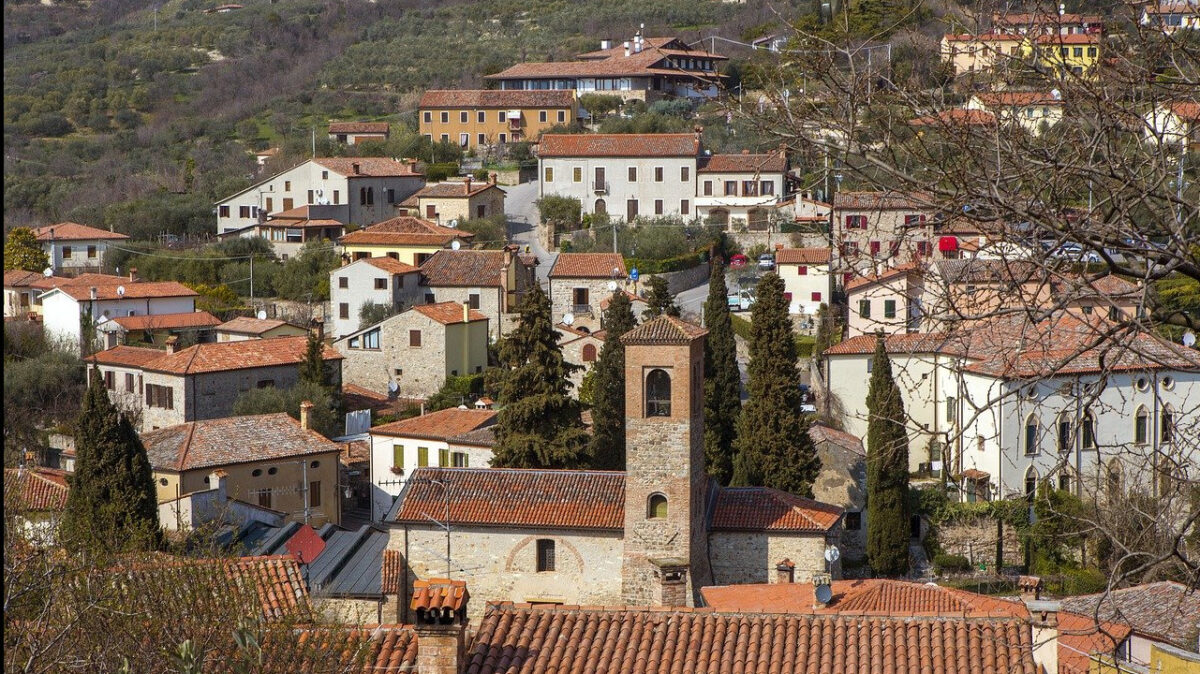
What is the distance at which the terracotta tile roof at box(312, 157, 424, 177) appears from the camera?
177ft

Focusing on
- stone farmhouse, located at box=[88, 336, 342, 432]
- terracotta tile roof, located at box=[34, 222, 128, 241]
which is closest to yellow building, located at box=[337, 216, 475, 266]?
stone farmhouse, located at box=[88, 336, 342, 432]

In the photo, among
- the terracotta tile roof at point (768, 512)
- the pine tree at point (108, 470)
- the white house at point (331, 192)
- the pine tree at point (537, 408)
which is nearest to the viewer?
the pine tree at point (108, 470)

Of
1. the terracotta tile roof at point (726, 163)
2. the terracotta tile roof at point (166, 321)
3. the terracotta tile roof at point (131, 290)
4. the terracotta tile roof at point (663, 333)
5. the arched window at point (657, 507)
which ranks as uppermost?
the terracotta tile roof at point (726, 163)

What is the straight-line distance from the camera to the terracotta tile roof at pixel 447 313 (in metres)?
39.3

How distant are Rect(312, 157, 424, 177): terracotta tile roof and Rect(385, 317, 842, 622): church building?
30.7 metres

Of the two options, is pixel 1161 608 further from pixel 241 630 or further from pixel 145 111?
pixel 145 111

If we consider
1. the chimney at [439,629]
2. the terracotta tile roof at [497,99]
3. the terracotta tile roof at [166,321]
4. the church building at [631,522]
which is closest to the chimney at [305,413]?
the church building at [631,522]

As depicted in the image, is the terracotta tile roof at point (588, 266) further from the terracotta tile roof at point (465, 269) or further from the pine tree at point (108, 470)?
the pine tree at point (108, 470)

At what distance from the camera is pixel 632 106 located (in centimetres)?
6850

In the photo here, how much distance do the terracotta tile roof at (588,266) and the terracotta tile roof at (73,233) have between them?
1862 centimetres

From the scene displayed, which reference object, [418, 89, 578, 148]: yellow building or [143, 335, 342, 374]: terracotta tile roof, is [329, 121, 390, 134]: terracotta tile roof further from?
[143, 335, 342, 374]: terracotta tile roof

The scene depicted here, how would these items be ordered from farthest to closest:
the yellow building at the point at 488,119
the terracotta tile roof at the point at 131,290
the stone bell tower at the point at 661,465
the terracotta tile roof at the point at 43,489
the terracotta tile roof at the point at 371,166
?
the yellow building at the point at 488,119 → the terracotta tile roof at the point at 371,166 → the terracotta tile roof at the point at 131,290 → the terracotta tile roof at the point at 43,489 → the stone bell tower at the point at 661,465

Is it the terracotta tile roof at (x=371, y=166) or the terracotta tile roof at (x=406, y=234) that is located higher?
the terracotta tile roof at (x=371, y=166)

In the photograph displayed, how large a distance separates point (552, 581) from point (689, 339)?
4.63 metres
